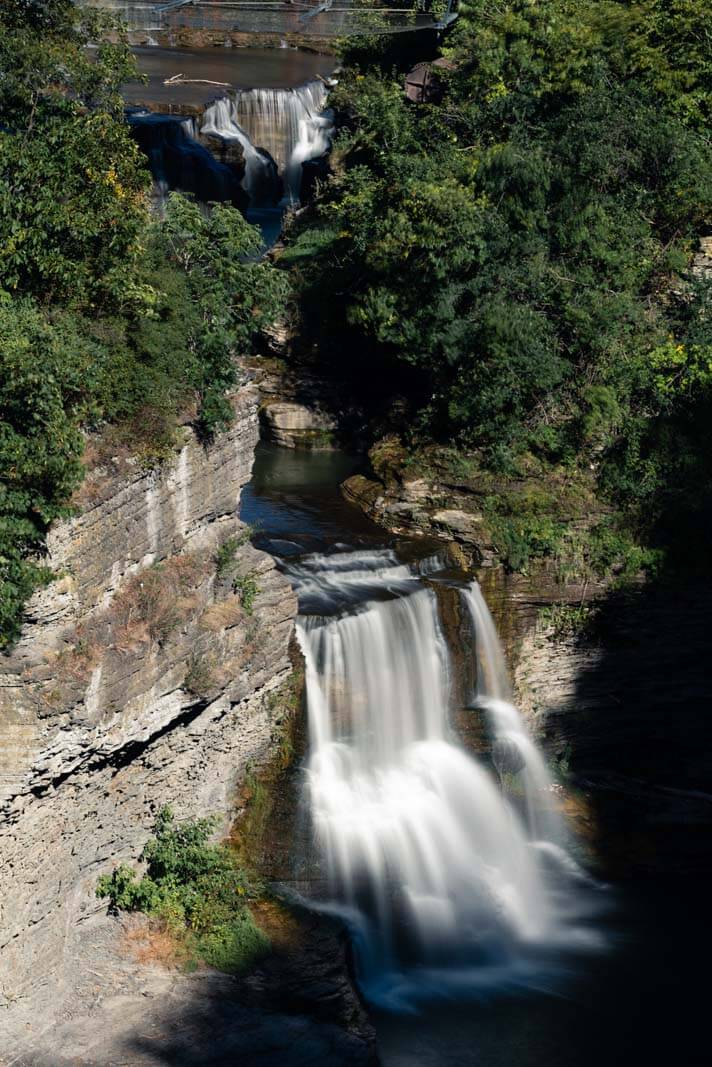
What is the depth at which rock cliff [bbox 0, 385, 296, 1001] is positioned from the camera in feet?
45.1

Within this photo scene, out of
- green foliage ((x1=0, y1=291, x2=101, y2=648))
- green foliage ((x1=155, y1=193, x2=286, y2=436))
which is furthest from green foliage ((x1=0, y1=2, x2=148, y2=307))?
green foliage ((x1=0, y1=291, x2=101, y2=648))

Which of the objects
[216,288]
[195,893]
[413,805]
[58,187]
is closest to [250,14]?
[216,288]

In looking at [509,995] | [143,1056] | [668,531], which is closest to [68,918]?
[143,1056]

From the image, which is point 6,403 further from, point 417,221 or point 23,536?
point 417,221

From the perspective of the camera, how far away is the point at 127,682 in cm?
1494

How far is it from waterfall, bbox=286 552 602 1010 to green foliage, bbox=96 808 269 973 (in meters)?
1.65

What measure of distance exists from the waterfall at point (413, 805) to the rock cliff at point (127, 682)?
131 centimetres

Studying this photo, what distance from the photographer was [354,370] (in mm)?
28750

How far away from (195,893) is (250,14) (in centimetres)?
4212

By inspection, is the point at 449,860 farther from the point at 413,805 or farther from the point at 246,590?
the point at 246,590

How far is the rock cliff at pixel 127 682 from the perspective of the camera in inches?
541

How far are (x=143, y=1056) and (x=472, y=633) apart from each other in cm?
927

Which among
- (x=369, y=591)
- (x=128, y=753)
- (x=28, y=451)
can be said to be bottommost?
(x=128, y=753)

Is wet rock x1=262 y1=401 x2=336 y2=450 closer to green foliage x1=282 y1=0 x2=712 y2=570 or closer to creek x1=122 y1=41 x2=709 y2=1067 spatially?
green foliage x1=282 y1=0 x2=712 y2=570
